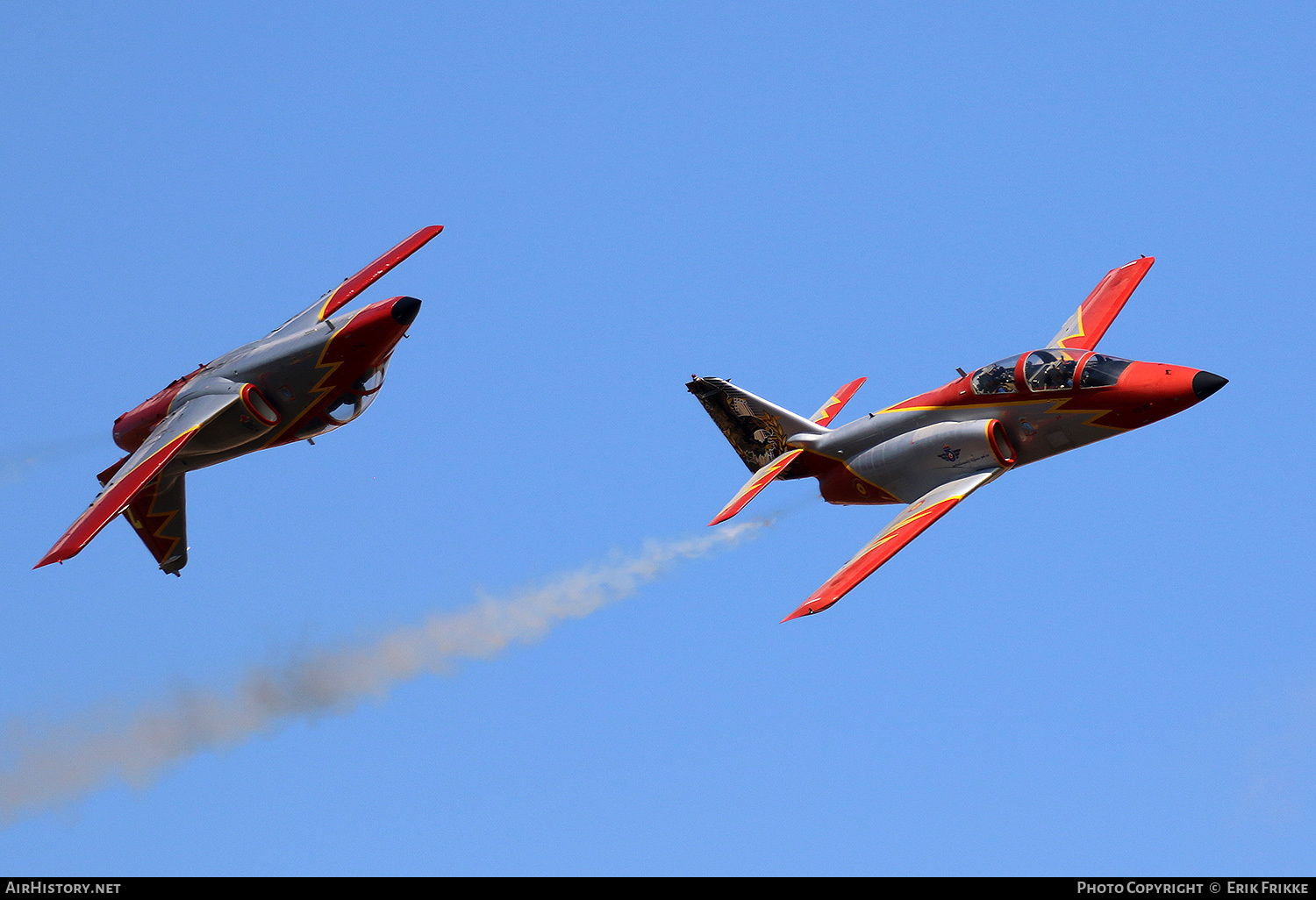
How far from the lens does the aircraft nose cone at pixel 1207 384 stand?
3366 cm

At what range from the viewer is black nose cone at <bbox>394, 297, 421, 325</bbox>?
129ft

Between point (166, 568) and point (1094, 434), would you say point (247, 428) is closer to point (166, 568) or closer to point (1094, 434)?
point (166, 568)

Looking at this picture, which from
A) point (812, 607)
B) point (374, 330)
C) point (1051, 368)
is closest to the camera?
point (812, 607)

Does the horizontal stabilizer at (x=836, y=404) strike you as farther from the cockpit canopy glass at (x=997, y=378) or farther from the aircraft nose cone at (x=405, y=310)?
the aircraft nose cone at (x=405, y=310)

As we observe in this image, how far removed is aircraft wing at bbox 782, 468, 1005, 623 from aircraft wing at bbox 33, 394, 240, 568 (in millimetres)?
16364

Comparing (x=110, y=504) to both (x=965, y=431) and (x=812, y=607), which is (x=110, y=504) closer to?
(x=812, y=607)

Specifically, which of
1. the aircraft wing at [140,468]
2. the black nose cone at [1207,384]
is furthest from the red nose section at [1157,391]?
the aircraft wing at [140,468]

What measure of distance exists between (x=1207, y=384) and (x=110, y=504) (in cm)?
2520

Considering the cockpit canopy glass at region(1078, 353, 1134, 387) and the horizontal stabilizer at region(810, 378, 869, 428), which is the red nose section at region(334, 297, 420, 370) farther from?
the cockpit canopy glass at region(1078, 353, 1134, 387)

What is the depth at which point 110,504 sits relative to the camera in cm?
3734

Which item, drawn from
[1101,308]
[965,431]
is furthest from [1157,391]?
[1101,308]

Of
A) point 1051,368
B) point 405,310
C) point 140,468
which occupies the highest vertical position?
point 405,310
